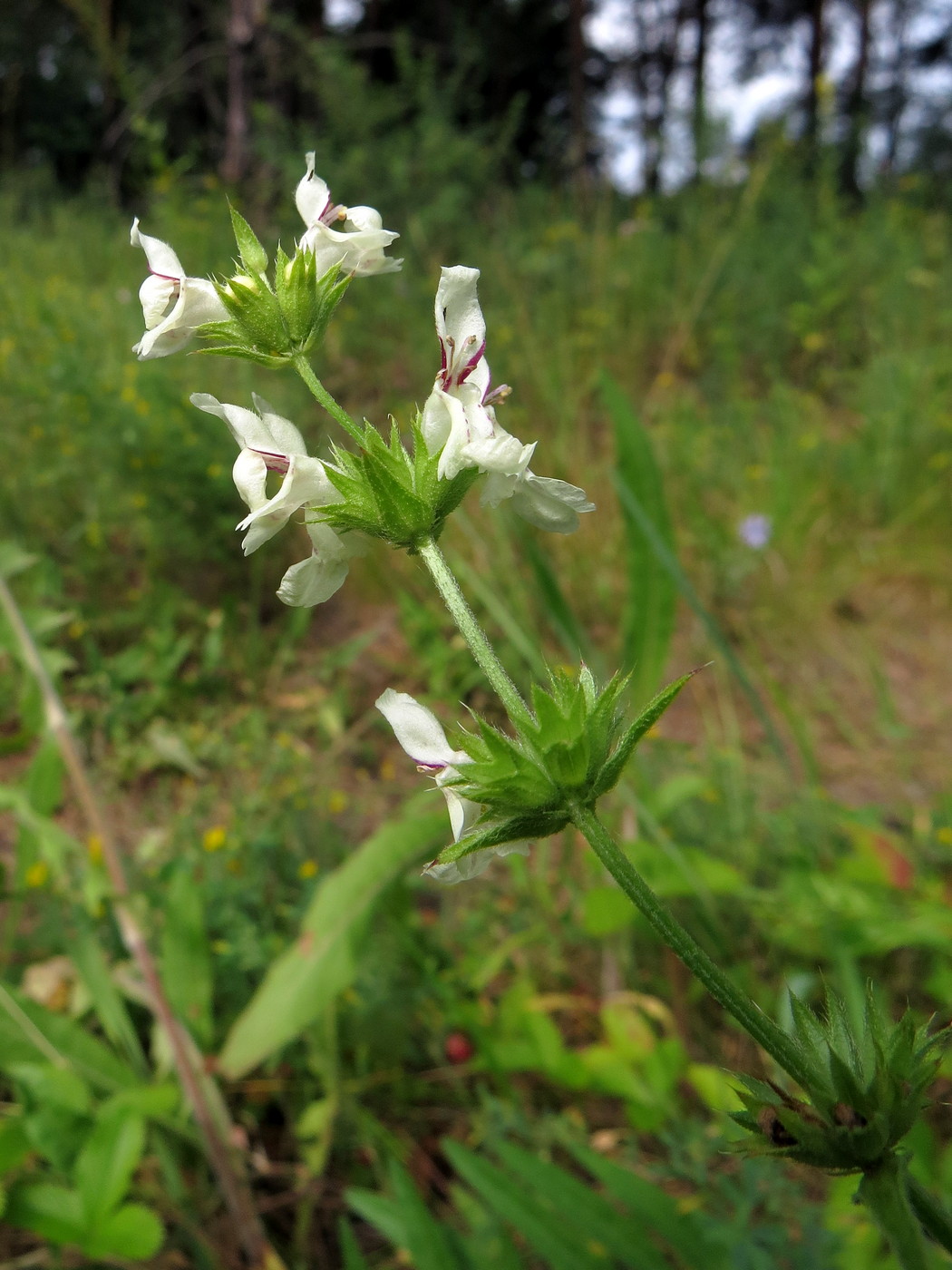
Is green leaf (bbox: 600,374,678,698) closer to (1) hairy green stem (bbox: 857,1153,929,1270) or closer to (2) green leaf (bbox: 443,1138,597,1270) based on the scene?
(2) green leaf (bbox: 443,1138,597,1270)

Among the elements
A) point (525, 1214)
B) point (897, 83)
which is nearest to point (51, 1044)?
point (525, 1214)

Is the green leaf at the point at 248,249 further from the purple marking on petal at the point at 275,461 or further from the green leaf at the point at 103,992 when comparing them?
the green leaf at the point at 103,992

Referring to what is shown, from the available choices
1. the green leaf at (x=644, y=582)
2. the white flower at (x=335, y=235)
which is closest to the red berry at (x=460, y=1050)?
the green leaf at (x=644, y=582)

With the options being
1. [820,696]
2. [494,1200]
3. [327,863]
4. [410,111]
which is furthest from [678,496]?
[410,111]

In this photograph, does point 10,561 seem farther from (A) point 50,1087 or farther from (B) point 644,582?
(B) point 644,582

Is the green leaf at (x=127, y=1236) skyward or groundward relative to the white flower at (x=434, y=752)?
groundward
